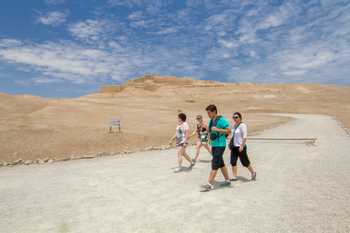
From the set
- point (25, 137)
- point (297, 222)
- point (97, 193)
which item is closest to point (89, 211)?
point (97, 193)

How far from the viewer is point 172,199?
5742 mm

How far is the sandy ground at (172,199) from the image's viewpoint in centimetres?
452

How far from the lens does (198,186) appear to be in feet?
21.7

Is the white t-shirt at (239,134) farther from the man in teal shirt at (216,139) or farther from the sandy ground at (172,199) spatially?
the sandy ground at (172,199)

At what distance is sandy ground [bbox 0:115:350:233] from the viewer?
452cm

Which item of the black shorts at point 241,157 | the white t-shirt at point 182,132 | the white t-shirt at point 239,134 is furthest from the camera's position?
the white t-shirt at point 182,132

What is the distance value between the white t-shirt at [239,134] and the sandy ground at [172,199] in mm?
1010

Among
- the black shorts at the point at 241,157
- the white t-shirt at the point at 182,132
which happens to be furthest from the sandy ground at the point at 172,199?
the white t-shirt at the point at 182,132

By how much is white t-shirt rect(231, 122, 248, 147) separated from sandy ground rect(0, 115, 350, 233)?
101 centimetres

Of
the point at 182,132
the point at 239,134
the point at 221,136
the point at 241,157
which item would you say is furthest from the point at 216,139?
the point at 182,132

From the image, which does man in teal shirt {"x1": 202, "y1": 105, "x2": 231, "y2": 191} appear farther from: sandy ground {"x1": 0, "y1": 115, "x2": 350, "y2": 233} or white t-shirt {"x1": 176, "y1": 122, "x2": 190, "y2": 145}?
white t-shirt {"x1": 176, "y1": 122, "x2": 190, "y2": 145}

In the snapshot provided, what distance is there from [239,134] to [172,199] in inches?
94.4

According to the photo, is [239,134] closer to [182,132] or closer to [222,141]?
[222,141]

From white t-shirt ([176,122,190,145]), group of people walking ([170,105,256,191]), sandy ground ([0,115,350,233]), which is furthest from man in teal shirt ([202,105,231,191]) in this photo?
white t-shirt ([176,122,190,145])
